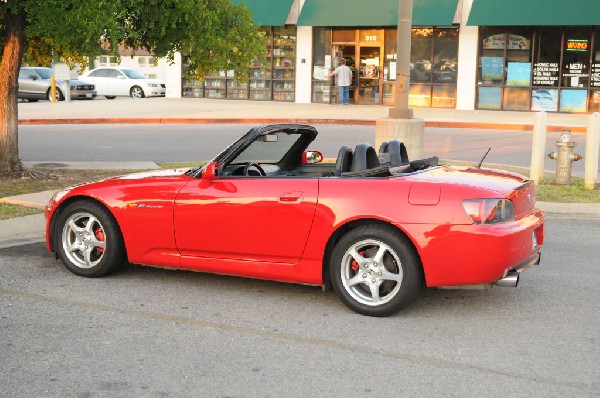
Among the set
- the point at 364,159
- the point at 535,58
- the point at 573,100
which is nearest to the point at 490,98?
the point at 535,58

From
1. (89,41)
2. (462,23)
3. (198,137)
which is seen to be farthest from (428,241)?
(462,23)

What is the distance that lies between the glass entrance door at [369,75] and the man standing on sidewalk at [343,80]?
698 mm

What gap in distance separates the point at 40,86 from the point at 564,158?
2996cm

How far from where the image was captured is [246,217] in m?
6.50

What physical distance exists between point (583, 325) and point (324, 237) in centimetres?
188

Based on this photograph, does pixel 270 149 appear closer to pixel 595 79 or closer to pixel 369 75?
pixel 595 79

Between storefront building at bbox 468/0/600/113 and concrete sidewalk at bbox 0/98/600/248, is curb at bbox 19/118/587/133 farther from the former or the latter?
storefront building at bbox 468/0/600/113

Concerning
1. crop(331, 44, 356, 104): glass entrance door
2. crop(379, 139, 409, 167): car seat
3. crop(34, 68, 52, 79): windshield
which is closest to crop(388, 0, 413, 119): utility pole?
crop(379, 139, 409, 167): car seat

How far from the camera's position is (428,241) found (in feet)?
19.4

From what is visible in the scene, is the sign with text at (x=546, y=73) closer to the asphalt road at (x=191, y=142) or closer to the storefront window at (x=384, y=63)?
the storefront window at (x=384, y=63)

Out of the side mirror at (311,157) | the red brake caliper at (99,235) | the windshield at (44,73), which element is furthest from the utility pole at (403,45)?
the windshield at (44,73)

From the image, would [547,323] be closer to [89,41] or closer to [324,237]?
[324,237]

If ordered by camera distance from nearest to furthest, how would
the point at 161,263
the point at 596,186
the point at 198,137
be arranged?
the point at 161,263 → the point at 596,186 → the point at 198,137

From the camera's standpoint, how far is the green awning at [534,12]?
27844 millimetres
